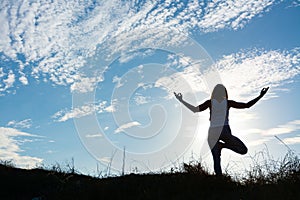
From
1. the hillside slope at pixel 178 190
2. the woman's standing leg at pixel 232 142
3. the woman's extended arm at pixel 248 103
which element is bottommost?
the hillside slope at pixel 178 190

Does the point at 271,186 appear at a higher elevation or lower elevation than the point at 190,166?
lower

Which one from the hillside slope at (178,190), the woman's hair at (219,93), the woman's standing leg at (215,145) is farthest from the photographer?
the woman's hair at (219,93)

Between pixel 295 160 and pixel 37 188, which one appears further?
pixel 37 188

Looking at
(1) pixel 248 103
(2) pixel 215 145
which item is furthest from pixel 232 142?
(1) pixel 248 103

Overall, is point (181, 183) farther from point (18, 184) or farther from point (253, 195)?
point (18, 184)

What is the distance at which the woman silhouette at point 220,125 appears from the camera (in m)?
8.09

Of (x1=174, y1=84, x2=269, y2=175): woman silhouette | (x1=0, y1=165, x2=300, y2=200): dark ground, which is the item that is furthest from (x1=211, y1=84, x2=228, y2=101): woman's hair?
(x1=0, y1=165, x2=300, y2=200): dark ground

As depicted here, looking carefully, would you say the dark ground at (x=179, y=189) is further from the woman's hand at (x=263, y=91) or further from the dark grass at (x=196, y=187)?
the woman's hand at (x=263, y=91)

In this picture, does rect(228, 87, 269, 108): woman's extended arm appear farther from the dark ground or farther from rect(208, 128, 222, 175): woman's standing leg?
the dark ground

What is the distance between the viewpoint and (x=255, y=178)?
705cm

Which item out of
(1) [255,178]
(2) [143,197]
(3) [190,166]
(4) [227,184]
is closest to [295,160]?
(1) [255,178]

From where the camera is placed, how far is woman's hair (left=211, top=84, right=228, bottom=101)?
28.0 ft

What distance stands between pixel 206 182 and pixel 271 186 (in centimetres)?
132

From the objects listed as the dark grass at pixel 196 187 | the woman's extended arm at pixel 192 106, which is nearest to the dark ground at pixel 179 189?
the dark grass at pixel 196 187
